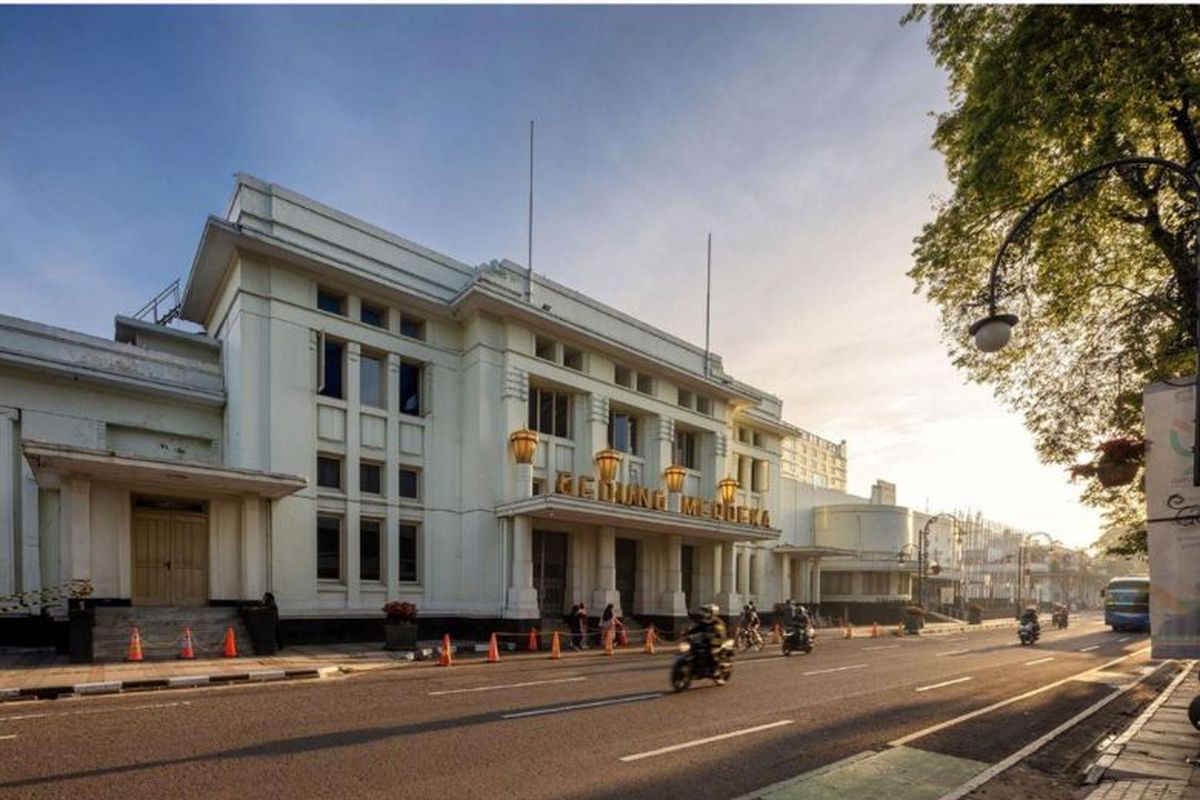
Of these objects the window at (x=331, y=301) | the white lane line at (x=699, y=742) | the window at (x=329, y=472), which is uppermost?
the window at (x=331, y=301)

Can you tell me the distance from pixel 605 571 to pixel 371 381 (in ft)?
37.4

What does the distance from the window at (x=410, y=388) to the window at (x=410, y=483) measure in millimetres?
2114

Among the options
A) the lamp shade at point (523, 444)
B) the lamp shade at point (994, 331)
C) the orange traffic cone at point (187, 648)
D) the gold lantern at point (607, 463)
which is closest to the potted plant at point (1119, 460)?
the lamp shade at point (994, 331)

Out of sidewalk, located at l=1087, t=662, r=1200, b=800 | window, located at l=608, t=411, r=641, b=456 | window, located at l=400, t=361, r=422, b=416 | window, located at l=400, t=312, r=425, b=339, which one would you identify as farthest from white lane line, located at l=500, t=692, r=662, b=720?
window, located at l=608, t=411, r=641, b=456

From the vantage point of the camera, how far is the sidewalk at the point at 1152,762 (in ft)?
22.4

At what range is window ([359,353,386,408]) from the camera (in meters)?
24.0

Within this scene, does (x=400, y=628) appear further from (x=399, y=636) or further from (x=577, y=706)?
(x=577, y=706)

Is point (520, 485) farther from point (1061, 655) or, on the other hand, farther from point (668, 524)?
point (1061, 655)

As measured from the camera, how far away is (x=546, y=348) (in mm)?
27641

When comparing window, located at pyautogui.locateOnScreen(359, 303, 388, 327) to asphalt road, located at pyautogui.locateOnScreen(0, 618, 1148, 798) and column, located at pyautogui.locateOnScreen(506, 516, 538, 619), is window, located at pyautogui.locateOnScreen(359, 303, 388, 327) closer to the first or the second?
column, located at pyautogui.locateOnScreen(506, 516, 538, 619)

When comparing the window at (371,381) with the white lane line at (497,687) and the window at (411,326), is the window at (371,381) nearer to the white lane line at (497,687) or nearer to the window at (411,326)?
the window at (411,326)

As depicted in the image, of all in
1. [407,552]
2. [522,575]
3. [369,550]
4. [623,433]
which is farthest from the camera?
[623,433]

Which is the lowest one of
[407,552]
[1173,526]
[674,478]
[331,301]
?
[407,552]

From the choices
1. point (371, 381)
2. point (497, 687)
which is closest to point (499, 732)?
point (497, 687)
